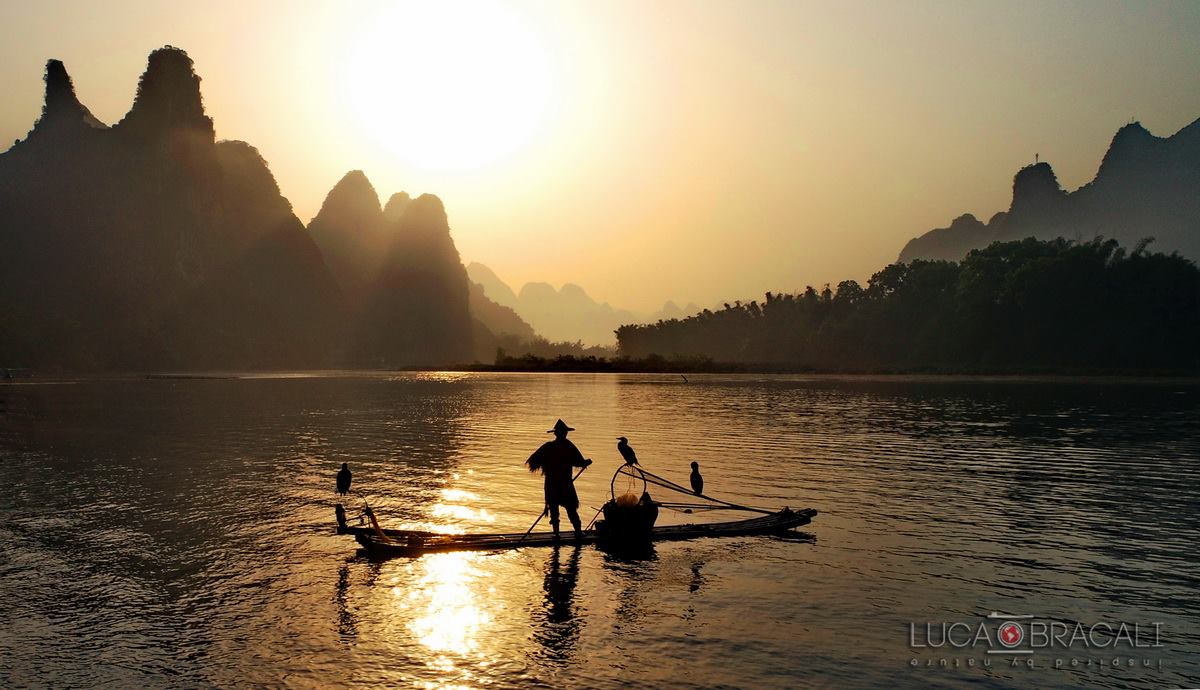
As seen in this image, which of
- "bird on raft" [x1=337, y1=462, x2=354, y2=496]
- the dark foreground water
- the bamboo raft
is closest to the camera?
the dark foreground water

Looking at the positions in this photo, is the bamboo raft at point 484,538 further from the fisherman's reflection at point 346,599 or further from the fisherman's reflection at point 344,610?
the fisherman's reflection at point 344,610

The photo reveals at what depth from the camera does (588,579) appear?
15391 millimetres

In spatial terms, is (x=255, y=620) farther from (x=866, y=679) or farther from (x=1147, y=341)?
(x=1147, y=341)

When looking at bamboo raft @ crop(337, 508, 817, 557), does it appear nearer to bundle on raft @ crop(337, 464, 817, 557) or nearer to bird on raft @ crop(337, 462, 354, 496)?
bundle on raft @ crop(337, 464, 817, 557)

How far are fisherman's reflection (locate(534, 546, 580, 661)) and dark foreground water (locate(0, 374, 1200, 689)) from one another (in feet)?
0.21

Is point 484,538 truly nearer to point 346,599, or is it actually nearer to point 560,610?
point 346,599

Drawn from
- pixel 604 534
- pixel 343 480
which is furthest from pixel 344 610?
pixel 343 480

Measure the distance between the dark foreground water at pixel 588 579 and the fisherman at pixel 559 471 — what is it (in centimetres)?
90

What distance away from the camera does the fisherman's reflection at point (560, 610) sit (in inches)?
460

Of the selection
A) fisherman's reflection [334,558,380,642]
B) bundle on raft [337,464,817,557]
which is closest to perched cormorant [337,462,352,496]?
bundle on raft [337,464,817,557]

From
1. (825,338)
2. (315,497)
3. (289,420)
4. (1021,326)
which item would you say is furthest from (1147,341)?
(315,497)

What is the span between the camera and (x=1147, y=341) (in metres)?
136

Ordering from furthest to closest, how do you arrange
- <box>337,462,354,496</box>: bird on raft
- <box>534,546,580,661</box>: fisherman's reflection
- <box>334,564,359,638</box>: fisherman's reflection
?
<box>337,462,354,496</box>: bird on raft < <box>334,564,359,638</box>: fisherman's reflection < <box>534,546,580,661</box>: fisherman's reflection

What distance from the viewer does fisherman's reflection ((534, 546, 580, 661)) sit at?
11688mm
